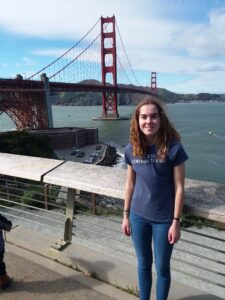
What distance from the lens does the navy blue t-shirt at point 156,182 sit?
5.57ft

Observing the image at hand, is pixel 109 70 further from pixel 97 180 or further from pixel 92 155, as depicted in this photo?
pixel 97 180

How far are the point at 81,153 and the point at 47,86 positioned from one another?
11.3 meters

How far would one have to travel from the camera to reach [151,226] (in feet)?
6.07

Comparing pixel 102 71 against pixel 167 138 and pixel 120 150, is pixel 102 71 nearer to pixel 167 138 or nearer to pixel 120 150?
pixel 120 150

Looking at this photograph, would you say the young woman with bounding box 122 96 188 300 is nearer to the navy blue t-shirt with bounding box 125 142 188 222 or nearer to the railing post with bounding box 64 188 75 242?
the navy blue t-shirt with bounding box 125 142 188 222

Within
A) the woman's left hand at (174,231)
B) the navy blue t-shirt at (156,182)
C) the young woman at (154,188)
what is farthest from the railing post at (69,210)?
the woman's left hand at (174,231)

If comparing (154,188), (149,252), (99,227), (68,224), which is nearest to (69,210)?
(68,224)

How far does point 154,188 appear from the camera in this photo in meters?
1.75

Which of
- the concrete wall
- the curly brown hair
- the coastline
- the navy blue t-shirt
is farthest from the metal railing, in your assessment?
the coastline

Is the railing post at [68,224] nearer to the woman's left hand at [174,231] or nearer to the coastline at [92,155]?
the woman's left hand at [174,231]

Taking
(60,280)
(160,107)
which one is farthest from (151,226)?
(60,280)

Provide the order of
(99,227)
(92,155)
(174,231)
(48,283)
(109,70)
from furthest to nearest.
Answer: (109,70)
(92,155)
(99,227)
(48,283)
(174,231)

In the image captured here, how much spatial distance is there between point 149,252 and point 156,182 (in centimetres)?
43

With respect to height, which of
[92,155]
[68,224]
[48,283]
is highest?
[68,224]
